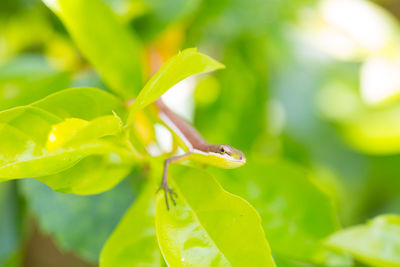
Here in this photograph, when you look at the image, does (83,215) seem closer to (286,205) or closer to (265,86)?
(286,205)

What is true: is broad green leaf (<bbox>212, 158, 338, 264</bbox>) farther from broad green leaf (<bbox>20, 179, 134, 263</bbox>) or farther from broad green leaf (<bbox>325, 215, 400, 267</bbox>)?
broad green leaf (<bbox>20, 179, 134, 263</bbox>)

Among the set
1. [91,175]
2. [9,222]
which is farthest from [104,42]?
[9,222]

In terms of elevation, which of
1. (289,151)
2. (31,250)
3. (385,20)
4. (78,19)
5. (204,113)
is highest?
(78,19)

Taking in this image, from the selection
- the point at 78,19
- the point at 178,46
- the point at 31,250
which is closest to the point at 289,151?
the point at 178,46

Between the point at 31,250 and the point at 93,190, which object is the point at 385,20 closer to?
the point at 93,190

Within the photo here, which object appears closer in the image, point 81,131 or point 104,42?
point 81,131

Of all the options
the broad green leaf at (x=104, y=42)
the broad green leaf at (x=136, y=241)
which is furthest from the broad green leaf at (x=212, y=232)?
the broad green leaf at (x=104, y=42)
